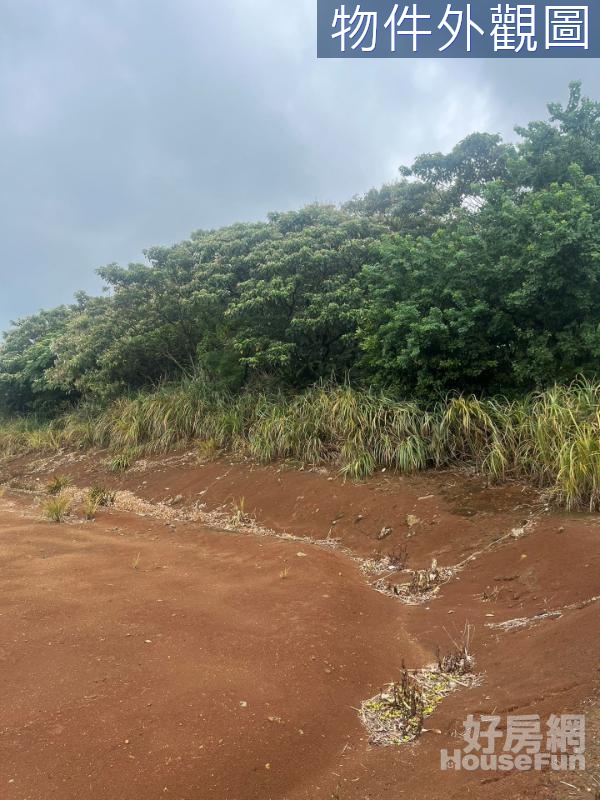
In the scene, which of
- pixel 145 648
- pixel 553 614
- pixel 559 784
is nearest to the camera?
pixel 559 784

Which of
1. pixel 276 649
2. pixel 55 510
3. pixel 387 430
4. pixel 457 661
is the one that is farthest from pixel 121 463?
pixel 457 661

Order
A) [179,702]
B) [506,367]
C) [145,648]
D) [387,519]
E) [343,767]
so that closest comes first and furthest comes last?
[343,767]
[179,702]
[145,648]
[387,519]
[506,367]

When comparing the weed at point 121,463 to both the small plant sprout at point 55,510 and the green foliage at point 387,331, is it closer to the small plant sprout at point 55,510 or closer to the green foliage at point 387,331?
the green foliage at point 387,331

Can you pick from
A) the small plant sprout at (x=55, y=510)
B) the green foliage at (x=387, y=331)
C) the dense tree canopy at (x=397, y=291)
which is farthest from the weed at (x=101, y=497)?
the dense tree canopy at (x=397, y=291)

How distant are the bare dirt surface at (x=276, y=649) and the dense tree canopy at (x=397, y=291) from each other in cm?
242

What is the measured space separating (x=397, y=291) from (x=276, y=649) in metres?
6.95

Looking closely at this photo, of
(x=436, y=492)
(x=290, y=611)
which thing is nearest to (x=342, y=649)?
(x=290, y=611)

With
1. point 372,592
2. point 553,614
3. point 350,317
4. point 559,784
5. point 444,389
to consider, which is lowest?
point 372,592

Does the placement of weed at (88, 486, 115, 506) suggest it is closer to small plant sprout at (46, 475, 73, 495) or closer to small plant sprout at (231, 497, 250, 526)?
small plant sprout at (46, 475, 73, 495)

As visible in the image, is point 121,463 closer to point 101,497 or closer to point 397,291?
point 101,497

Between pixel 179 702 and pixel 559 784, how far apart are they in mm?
1974

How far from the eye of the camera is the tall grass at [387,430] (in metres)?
6.90

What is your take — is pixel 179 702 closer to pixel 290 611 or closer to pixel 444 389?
pixel 290 611

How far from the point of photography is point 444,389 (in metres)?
9.21
